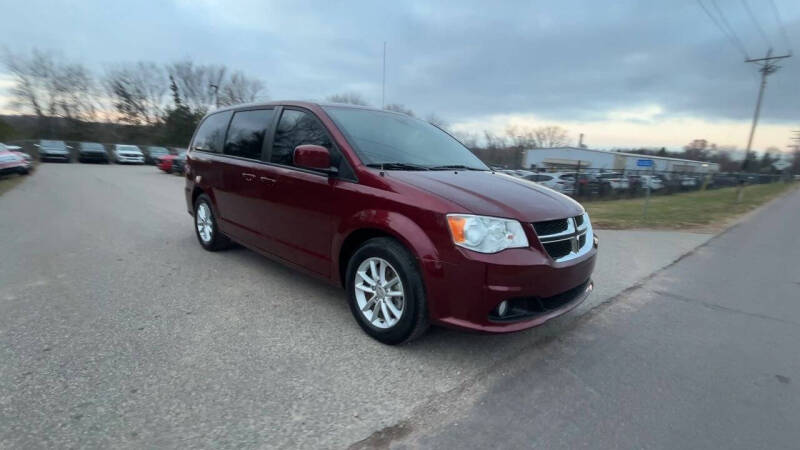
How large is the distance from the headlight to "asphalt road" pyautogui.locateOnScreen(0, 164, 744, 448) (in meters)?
0.88

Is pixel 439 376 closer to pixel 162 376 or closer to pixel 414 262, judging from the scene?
pixel 414 262

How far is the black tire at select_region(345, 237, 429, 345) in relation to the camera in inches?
111

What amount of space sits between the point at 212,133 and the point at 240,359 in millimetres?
3414

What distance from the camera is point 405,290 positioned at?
287 centimetres

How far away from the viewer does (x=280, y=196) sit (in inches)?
152

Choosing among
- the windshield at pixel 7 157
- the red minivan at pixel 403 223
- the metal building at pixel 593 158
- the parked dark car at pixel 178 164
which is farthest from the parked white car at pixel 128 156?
the metal building at pixel 593 158

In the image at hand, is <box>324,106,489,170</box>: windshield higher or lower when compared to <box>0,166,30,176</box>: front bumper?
higher

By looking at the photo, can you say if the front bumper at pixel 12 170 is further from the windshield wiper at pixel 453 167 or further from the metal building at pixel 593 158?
the metal building at pixel 593 158

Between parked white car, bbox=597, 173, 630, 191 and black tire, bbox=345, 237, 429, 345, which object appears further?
parked white car, bbox=597, 173, 630, 191

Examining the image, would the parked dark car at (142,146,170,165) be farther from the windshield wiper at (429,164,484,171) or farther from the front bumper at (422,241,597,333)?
the front bumper at (422,241,597,333)

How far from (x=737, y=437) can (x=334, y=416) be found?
87.5 inches

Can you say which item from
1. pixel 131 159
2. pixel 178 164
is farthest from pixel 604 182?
pixel 131 159

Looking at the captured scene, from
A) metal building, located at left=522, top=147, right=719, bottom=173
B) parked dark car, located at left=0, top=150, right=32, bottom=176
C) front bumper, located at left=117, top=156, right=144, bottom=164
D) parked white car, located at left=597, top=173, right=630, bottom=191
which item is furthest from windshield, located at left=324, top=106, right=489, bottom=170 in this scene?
metal building, located at left=522, top=147, right=719, bottom=173

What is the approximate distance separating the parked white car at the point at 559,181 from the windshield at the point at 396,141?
14608 millimetres
